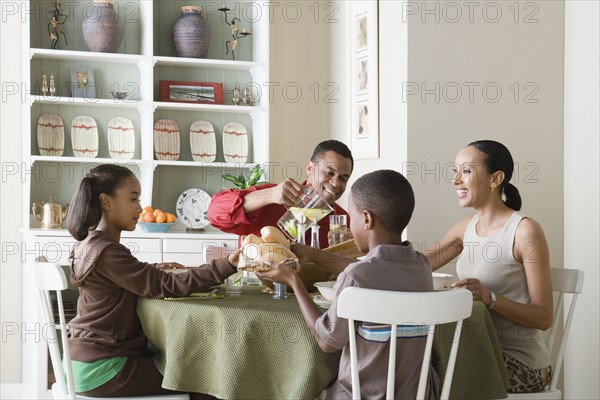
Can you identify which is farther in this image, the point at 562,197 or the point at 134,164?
the point at 134,164

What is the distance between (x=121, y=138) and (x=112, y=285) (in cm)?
222

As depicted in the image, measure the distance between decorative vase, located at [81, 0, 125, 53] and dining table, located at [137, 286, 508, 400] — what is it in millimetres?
2461

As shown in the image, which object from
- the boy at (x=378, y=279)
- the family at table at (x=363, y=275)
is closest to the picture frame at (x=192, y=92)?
the family at table at (x=363, y=275)

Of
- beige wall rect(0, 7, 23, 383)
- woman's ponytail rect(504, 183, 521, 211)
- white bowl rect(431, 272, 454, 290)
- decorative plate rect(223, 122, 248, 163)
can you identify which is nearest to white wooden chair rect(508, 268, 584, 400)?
woman's ponytail rect(504, 183, 521, 211)

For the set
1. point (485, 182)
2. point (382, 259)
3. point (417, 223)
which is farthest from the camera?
point (417, 223)

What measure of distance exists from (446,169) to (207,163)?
1.44 m

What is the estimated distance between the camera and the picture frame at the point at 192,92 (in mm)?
4645

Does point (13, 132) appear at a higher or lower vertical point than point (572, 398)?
higher

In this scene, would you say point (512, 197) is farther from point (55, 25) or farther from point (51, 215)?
point (55, 25)

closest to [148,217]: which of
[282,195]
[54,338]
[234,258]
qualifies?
[282,195]

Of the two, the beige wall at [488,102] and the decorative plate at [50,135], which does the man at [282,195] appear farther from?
the decorative plate at [50,135]

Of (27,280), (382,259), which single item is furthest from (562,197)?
(27,280)

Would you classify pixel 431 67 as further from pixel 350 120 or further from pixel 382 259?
pixel 382 259

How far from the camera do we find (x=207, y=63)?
4.61 metres
